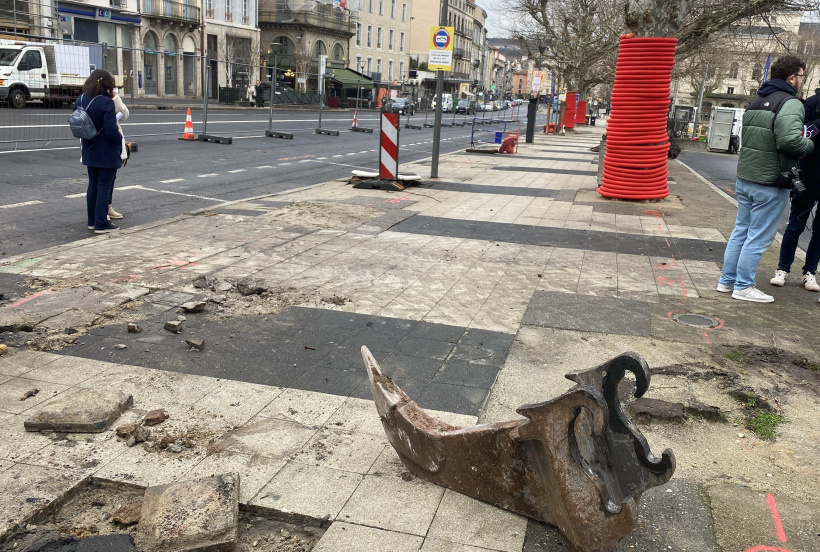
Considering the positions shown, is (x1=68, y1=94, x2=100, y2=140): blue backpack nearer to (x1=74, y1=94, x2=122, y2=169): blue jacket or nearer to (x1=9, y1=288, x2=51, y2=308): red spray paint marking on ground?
(x1=74, y1=94, x2=122, y2=169): blue jacket

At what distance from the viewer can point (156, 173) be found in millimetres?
13805

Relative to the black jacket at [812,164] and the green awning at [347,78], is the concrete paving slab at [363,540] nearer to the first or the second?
the black jacket at [812,164]

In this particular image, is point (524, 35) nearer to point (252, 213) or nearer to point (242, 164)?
point (242, 164)

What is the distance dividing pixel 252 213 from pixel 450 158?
11.9m

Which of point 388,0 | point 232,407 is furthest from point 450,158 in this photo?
point 388,0

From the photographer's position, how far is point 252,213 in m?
10.0

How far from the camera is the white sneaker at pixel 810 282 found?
279 inches

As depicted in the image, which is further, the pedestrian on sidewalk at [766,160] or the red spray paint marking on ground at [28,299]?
the pedestrian on sidewalk at [766,160]

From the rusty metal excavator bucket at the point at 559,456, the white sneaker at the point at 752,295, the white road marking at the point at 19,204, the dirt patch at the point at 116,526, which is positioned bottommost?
the dirt patch at the point at 116,526

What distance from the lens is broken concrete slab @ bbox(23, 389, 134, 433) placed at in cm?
363

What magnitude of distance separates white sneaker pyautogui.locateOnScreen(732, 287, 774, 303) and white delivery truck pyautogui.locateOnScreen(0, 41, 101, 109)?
2445 centimetres

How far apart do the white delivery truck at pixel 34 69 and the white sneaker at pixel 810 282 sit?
24586 millimetres

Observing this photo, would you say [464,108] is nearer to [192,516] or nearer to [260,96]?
[260,96]

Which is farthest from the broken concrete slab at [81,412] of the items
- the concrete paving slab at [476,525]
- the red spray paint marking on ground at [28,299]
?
the red spray paint marking on ground at [28,299]
